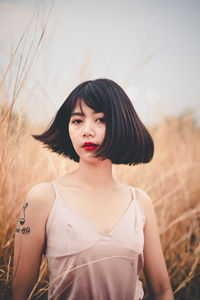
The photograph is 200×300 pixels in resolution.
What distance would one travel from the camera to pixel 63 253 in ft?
2.81

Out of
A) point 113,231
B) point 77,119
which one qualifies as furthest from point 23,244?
point 77,119

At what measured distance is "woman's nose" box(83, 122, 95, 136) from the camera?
0.90m

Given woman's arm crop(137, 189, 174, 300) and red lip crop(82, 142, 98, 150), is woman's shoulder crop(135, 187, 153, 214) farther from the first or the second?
red lip crop(82, 142, 98, 150)

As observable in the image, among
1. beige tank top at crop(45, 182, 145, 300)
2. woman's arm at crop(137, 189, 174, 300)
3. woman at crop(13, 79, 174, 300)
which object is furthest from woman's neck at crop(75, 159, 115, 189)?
woman's arm at crop(137, 189, 174, 300)

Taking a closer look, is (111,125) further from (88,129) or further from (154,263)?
(154,263)

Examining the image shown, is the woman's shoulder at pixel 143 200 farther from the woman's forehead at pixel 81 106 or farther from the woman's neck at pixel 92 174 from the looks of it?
the woman's forehead at pixel 81 106

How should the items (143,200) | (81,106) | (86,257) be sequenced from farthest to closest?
(143,200), (81,106), (86,257)

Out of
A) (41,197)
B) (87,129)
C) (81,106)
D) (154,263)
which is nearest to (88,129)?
(87,129)

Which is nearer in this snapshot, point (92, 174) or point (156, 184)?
point (92, 174)

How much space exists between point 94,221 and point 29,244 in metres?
0.25

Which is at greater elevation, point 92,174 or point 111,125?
point 111,125

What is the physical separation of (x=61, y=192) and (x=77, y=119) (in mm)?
303

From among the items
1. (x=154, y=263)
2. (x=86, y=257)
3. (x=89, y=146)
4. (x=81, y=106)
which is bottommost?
(x=154, y=263)

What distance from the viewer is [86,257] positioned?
0.85m
